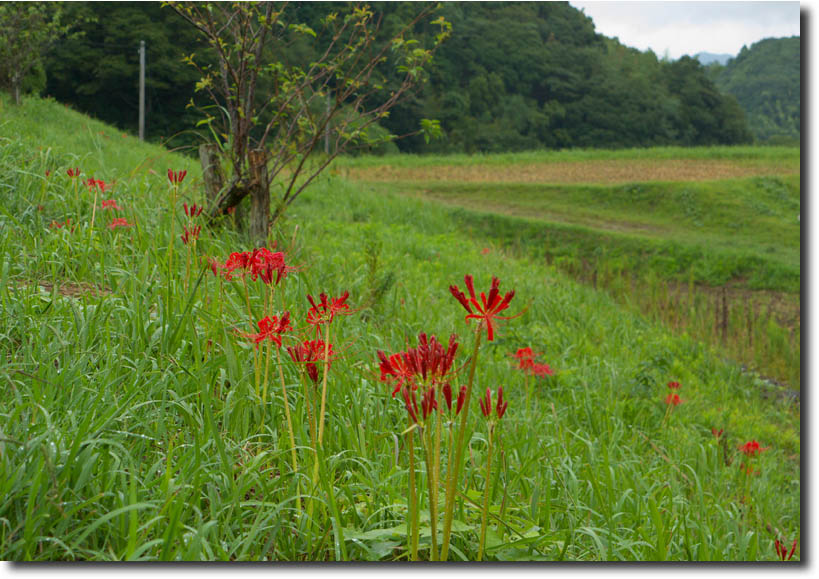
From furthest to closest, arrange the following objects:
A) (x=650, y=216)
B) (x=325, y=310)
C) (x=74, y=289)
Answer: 1. (x=650, y=216)
2. (x=74, y=289)
3. (x=325, y=310)

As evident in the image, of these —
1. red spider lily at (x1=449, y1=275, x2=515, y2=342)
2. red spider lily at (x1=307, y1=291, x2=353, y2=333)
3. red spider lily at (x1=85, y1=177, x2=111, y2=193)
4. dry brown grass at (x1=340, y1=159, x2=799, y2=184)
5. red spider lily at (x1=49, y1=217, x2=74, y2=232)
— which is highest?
dry brown grass at (x1=340, y1=159, x2=799, y2=184)

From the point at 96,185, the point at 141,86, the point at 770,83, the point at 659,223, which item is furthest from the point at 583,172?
the point at 96,185

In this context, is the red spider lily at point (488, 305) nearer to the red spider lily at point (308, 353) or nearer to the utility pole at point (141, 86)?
the red spider lily at point (308, 353)

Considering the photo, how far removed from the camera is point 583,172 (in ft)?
61.8

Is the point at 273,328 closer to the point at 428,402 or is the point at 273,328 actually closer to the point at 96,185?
the point at 428,402

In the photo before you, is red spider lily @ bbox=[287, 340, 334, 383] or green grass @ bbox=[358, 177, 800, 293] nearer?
red spider lily @ bbox=[287, 340, 334, 383]

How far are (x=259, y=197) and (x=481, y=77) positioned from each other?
10.9 feet

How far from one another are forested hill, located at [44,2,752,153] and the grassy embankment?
205 centimetres

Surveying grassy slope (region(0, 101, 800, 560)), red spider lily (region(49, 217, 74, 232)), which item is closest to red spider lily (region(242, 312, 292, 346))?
grassy slope (region(0, 101, 800, 560))

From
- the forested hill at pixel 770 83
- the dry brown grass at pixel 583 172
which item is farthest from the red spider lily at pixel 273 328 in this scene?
the dry brown grass at pixel 583 172

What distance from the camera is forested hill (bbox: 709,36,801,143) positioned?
286 cm

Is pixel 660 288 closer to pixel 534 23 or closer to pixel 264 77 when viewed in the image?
pixel 534 23

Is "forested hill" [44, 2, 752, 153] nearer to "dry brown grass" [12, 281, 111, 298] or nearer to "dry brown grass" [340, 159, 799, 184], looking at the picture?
"dry brown grass" [12, 281, 111, 298]

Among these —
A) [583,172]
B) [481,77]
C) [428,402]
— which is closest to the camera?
[428,402]
